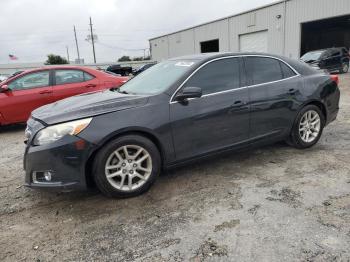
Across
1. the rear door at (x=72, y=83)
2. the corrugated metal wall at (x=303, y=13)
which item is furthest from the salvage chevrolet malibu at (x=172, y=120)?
the corrugated metal wall at (x=303, y=13)

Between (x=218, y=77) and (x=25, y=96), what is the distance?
499 centimetres

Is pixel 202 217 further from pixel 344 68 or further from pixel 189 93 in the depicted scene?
pixel 344 68

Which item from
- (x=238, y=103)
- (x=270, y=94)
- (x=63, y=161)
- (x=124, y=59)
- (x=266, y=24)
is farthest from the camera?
(x=124, y=59)

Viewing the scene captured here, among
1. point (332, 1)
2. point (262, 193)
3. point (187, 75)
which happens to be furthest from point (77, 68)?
point (332, 1)

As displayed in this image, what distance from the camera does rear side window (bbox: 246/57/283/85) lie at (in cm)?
449

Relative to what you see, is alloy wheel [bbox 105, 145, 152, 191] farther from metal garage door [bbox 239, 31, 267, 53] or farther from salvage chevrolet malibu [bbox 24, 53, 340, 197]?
metal garage door [bbox 239, 31, 267, 53]

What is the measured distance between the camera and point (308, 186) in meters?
3.77

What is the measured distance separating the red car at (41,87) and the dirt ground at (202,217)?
313cm

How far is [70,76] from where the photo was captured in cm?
790

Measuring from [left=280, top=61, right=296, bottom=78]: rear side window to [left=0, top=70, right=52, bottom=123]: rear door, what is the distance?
517cm

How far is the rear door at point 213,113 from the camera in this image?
383cm

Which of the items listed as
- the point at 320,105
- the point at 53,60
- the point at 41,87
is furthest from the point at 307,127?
the point at 53,60

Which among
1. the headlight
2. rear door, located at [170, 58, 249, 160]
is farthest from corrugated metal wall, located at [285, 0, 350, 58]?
the headlight

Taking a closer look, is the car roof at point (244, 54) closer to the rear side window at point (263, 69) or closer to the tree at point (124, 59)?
the rear side window at point (263, 69)
